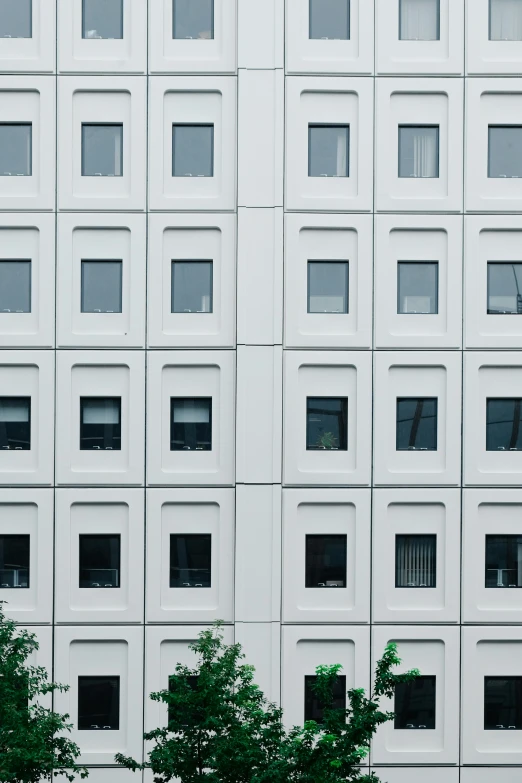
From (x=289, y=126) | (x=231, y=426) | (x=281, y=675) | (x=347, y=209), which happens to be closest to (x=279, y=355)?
(x=231, y=426)

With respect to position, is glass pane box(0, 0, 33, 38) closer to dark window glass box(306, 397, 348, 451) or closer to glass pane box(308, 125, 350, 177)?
glass pane box(308, 125, 350, 177)

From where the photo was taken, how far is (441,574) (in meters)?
22.0

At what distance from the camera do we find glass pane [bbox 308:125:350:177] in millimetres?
22234

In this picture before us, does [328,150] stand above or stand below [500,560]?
above

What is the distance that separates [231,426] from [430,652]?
7.47 metres

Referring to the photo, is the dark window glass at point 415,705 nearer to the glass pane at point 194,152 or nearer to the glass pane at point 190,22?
the glass pane at point 194,152

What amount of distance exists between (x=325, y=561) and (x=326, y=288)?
683 centimetres

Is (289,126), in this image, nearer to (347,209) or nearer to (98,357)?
(347,209)

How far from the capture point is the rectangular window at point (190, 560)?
22016 millimetres

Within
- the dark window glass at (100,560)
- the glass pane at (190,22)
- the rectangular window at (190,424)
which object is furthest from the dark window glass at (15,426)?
the glass pane at (190,22)

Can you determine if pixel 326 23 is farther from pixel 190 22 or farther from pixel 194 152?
pixel 194 152

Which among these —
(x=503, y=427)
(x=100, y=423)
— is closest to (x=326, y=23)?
(x=503, y=427)

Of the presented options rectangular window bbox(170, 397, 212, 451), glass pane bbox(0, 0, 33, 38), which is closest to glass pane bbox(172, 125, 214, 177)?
glass pane bbox(0, 0, 33, 38)

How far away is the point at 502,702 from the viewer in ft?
72.3
